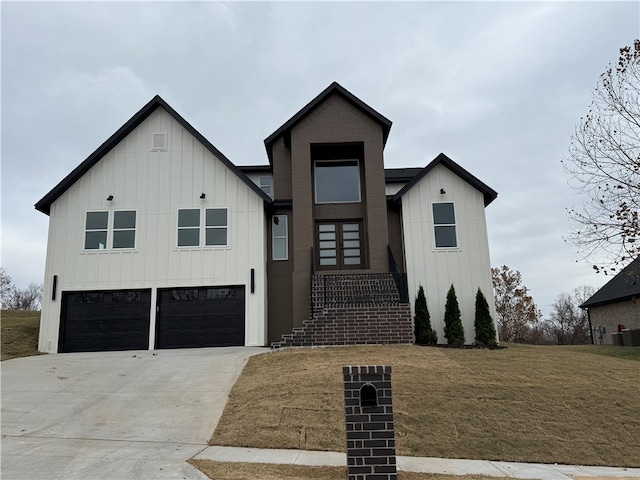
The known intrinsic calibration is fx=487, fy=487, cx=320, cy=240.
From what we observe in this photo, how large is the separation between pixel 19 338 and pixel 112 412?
925 cm

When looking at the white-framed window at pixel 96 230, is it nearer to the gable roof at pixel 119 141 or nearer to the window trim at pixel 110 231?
the window trim at pixel 110 231

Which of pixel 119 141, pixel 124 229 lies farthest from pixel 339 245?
pixel 119 141

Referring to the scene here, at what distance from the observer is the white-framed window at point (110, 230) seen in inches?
650

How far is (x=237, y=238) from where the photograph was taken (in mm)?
16516

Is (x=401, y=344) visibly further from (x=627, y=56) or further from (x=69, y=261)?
(x=69, y=261)

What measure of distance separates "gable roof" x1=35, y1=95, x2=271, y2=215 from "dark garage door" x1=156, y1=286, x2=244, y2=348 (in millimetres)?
3643

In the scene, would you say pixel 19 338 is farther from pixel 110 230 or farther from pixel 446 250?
pixel 446 250

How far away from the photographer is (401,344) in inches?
527

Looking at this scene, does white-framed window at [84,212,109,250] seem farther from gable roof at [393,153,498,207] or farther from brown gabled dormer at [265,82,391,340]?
gable roof at [393,153,498,207]

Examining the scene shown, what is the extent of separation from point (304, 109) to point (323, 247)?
16.4 feet

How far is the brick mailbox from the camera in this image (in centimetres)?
561

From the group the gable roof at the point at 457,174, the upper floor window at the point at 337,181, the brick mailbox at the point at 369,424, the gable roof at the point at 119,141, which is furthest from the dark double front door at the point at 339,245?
the brick mailbox at the point at 369,424

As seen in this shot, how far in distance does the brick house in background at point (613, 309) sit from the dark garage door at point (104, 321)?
20658 mm

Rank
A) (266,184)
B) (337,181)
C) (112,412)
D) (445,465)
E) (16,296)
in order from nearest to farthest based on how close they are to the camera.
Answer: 1. (445,465)
2. (112,412)
3. (337,181)
4. (266,184)
5. (16,296)
